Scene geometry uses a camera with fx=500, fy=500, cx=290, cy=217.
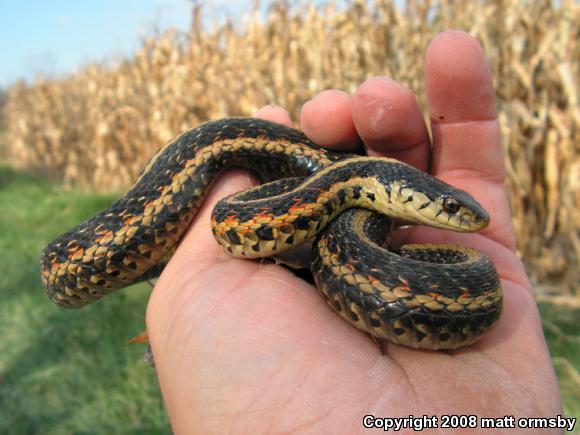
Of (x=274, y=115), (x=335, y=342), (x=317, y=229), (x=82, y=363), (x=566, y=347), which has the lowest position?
(x=566, y=347)

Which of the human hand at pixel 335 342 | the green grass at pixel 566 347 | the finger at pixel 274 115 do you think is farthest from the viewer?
the green grass at pixel 566 347

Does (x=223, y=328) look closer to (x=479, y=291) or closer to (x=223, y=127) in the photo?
(x=479, y=291)

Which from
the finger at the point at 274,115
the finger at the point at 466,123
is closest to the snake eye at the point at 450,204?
the finger at the point at 466,123

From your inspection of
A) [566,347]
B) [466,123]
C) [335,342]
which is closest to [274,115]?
[466,123]

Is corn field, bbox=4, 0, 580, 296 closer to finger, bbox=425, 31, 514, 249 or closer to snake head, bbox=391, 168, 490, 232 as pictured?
finger, bbox=425, 31, 514, 249

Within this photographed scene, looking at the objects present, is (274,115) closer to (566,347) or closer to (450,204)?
(450,204)

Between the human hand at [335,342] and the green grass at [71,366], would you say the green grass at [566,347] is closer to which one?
the human hand at [335,342]
